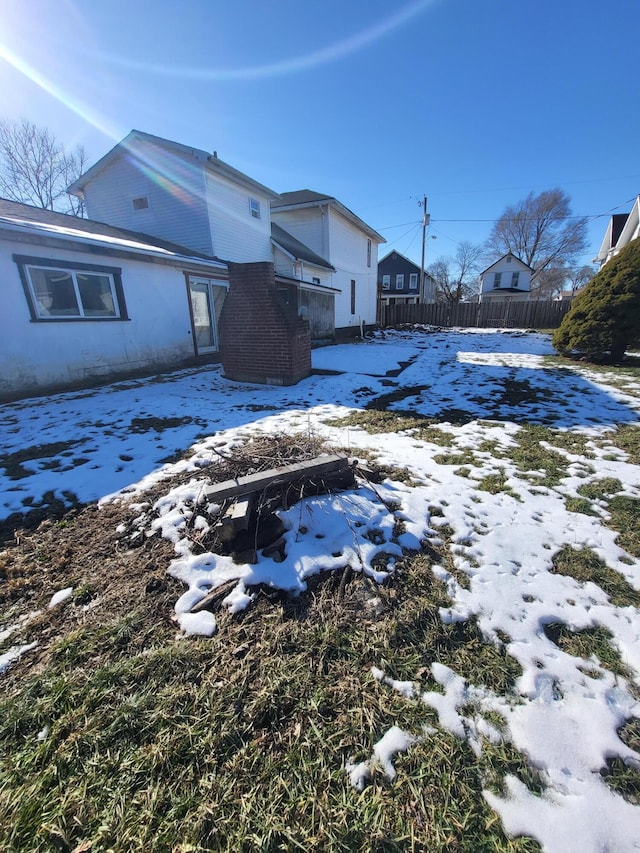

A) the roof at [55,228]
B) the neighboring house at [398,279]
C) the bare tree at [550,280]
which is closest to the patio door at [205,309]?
the roof at [55,228]

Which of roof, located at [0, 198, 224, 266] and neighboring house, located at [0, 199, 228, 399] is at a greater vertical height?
roof, located at [0, 198, 224, 266]

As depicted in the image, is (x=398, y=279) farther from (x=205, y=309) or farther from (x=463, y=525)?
(x=463, y=525)

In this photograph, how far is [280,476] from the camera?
2646 mm

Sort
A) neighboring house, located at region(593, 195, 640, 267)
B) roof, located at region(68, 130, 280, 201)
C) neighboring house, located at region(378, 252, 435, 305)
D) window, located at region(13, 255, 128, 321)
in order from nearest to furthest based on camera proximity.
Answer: window, located at region(13, 255, 128, 321) → roof, located at region(68, 130, 280, 201) → neighboring house, located at region(593, 195, 640, 267) → neighboring house, located at region(378, 252, 435, 305)

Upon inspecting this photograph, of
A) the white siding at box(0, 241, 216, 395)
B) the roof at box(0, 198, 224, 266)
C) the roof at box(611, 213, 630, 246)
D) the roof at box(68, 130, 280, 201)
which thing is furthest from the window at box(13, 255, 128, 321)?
the roof at box(611, 213, 630, 246)

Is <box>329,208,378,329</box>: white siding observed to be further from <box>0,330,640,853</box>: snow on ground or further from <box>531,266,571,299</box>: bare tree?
<box>531,266,571,299</box>: bare tree

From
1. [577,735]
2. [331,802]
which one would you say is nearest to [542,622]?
[577,735]

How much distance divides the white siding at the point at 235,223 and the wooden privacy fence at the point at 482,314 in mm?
11960

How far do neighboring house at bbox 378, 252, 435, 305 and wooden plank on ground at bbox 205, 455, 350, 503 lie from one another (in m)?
36.8

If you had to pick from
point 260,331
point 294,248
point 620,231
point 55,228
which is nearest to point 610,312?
point 260,331

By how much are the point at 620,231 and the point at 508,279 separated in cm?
1065

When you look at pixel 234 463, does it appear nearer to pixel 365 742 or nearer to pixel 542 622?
pixel 365 742

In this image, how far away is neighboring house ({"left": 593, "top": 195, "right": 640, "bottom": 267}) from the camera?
19.9 m

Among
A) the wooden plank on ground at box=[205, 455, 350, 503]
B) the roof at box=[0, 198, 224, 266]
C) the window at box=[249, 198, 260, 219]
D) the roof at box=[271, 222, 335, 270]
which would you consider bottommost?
the wooden plank on ground at box=[205, 455, 350, 503]
